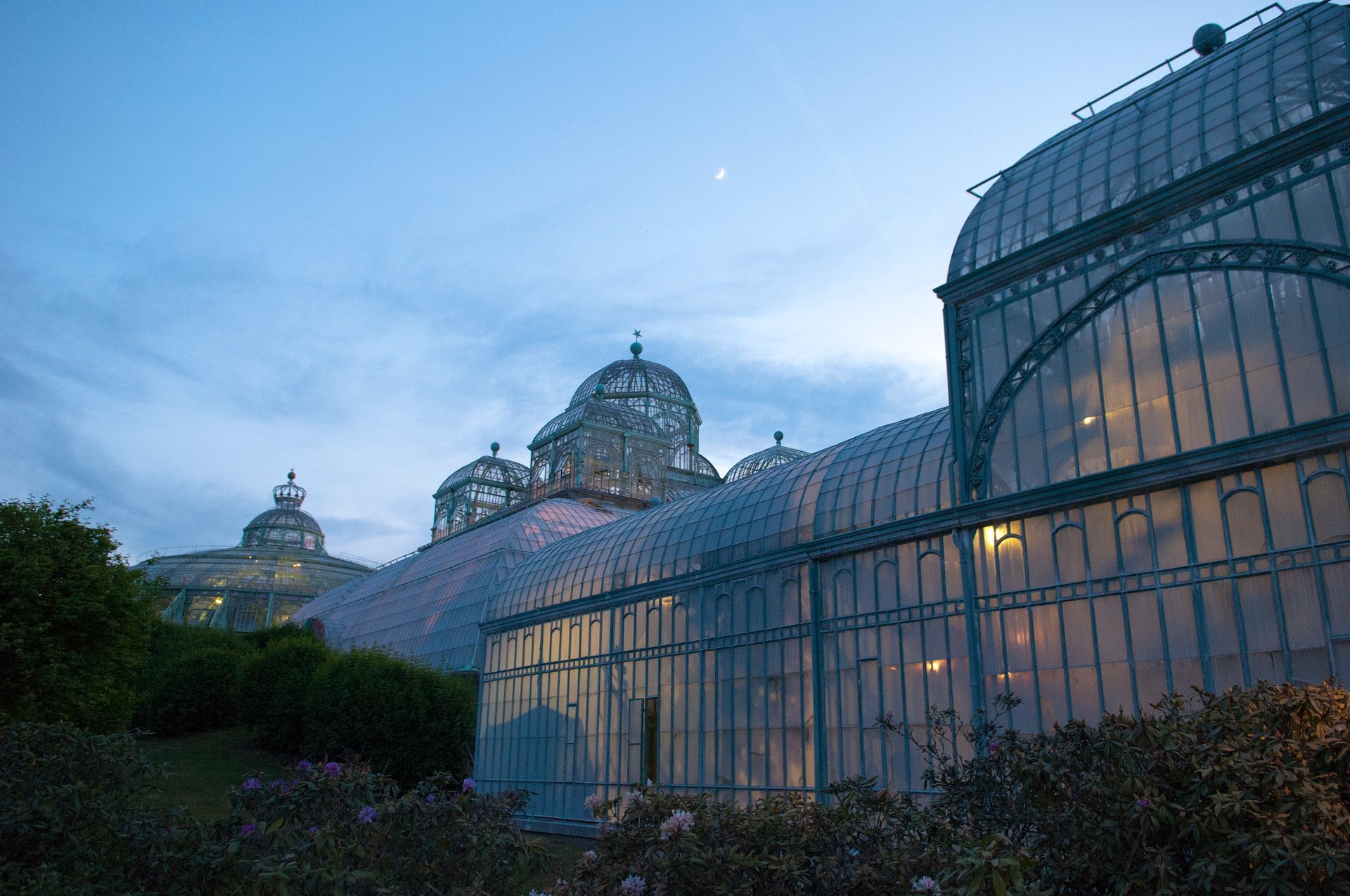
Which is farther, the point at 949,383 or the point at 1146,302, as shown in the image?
the point at 949,383

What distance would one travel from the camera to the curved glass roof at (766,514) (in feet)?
73.8

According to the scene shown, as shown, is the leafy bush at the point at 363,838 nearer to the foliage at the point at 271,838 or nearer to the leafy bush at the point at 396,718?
the foliage at the point at 271,838

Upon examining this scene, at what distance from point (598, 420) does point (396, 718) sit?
3038 centimetres

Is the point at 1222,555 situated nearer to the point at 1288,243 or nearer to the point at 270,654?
the point at 1288,243

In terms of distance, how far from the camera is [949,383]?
845 inches

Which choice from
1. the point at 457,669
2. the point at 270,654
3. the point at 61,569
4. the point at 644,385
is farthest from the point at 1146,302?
the point at 644,385

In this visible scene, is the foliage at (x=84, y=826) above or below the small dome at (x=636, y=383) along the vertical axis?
below

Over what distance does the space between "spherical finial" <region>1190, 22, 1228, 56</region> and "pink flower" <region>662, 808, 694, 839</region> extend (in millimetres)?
19151

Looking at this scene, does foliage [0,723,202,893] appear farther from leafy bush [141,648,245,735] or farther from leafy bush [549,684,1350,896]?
leafy bush [141,648,245,735]

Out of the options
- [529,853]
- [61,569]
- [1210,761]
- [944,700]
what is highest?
[61,569]

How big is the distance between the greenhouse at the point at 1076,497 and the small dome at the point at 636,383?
53802mm

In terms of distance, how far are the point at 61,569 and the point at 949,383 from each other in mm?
27667

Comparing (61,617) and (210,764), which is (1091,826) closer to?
(61,617)

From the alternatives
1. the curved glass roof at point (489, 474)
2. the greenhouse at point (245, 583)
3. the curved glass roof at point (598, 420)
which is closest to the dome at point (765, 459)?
the curved glass roof at point (598, 420)
